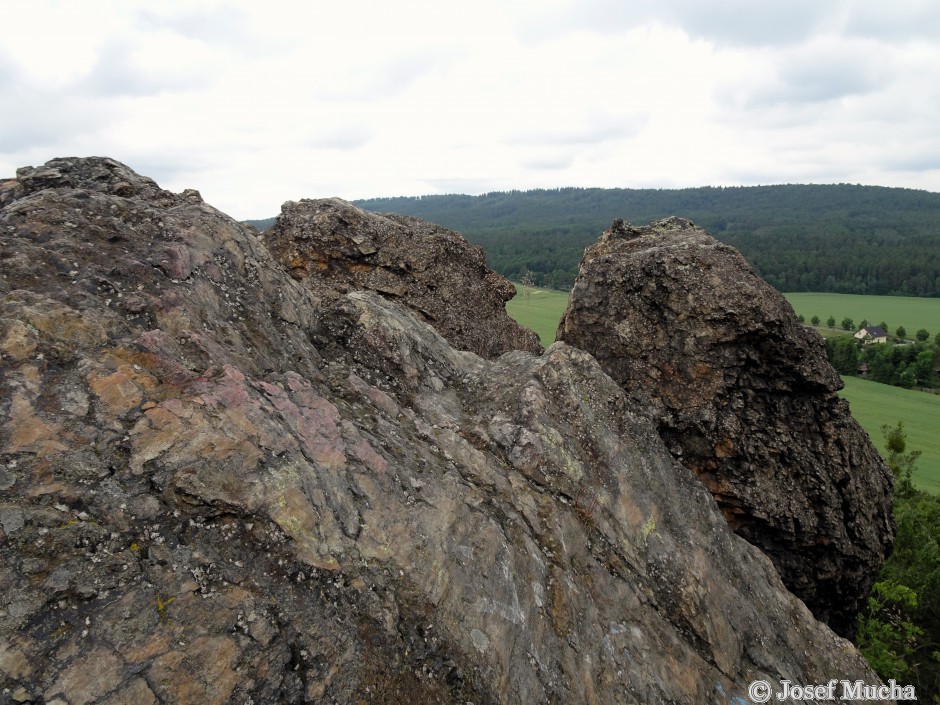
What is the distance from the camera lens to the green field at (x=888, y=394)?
5428 centimetres

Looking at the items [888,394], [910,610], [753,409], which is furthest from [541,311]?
[753,409]

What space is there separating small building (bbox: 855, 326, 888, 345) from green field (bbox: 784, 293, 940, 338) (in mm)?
7141

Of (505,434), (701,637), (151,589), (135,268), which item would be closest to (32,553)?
(151,589)

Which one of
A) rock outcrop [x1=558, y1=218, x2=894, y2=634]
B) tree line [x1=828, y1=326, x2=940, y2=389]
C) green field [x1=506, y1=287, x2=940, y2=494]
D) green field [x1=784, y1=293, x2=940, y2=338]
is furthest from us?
green field [x1=784, y1=293, x2=940, y2=338]

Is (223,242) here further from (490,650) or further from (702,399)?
(702,399)

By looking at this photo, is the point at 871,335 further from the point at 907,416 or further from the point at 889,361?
the point at 907,416

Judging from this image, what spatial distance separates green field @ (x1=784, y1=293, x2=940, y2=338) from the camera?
121312mm

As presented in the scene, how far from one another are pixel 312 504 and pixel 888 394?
91.3m

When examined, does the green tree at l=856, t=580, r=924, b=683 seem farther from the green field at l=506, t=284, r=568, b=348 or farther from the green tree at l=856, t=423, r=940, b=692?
the green field at l=506, t=284, r=568, b=348

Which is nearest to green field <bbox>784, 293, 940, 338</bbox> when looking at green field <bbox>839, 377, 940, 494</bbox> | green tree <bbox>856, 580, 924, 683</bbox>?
green field <bbox>839, 377, 940, 494</bbox>

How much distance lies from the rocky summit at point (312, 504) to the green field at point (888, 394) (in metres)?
34.8

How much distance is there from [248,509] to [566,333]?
11.5 meters

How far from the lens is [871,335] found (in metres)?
106

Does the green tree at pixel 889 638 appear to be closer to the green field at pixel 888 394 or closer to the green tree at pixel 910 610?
the green tree at pixel 910 610
